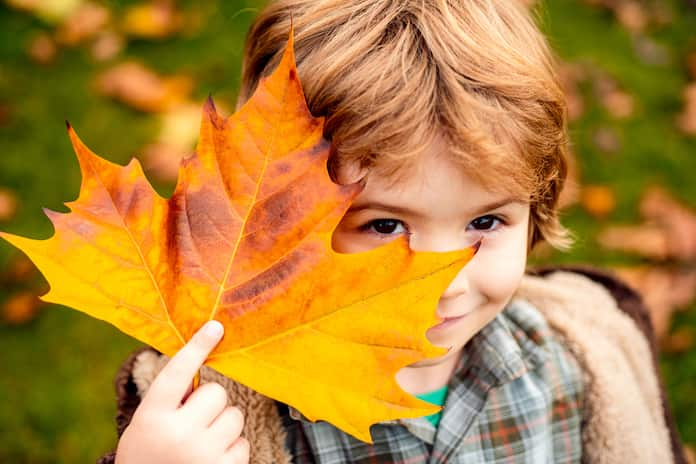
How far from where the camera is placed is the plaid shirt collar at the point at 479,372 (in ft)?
3.69

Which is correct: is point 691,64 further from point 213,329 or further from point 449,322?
point 213,329

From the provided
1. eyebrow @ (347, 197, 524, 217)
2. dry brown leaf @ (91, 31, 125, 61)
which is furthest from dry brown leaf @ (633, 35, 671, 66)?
eyebrow @ (347, 197, 524, 217)

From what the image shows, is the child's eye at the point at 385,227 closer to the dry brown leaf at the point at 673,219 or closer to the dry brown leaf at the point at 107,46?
the dry brown leaf at the point at 673,219

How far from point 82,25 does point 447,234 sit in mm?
2093

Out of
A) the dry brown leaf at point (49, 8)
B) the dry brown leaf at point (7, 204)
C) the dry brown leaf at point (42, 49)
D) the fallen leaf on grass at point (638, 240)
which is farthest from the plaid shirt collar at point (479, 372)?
the dry brown leaf at point (49, 8)

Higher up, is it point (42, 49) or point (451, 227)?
point (42, 49)

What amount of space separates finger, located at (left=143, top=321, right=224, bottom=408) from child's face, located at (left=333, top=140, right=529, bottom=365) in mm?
261

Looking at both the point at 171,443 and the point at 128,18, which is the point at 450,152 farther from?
the point at 128,18

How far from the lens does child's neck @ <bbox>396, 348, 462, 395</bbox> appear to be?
1.19 meters

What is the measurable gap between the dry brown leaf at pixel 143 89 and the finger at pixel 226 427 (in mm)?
1775

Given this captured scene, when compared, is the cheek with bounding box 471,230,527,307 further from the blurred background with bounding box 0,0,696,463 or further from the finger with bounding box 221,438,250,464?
the blurred background with bounding box 0,0,696,463

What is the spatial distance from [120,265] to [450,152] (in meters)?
0.42

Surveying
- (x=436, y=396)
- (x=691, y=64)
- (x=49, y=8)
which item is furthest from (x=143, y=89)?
(x=691, y=64)

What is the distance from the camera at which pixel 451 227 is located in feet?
3.05
